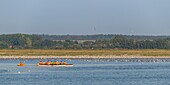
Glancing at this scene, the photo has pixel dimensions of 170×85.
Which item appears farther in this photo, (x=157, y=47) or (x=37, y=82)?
(x=157, y=47)

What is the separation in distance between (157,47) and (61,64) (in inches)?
3430

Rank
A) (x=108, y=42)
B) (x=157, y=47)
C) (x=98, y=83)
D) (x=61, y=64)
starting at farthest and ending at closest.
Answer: (x=108, y=42)
(x=157, y=47)
(x=61, y=64)
(x=98, y=83)

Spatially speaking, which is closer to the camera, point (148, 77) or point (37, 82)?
point (37, 82)

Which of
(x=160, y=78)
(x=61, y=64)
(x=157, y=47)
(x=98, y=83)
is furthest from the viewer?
(x=157, y=47)

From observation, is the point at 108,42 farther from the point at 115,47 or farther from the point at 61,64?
the point at 61,64

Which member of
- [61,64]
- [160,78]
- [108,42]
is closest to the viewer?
[160,78]

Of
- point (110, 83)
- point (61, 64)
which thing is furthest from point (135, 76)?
point (61, 64)

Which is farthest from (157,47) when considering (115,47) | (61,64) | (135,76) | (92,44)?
(135,76)

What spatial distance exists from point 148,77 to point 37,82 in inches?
465

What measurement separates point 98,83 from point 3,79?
39.0 ft

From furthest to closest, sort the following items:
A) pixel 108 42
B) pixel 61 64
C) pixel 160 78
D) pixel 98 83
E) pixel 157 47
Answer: pixel 108 42
pixel 157 47
pixel 61 64
pixel 160 78
pixel 98 83

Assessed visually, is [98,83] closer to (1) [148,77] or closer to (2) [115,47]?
(1) [148,77]

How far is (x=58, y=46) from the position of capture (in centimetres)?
18812

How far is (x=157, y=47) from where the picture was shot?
591ft
